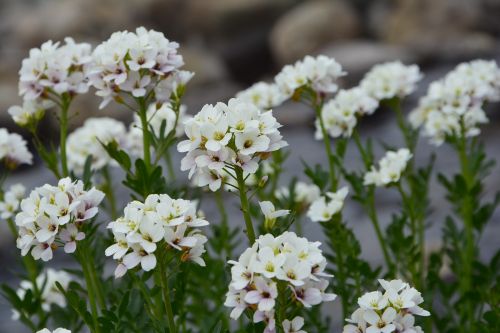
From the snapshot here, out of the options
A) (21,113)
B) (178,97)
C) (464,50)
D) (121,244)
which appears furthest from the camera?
(464,50)

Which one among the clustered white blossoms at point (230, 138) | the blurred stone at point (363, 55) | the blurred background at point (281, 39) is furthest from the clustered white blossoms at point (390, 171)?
Result: the blurred stone at point (363, 55)

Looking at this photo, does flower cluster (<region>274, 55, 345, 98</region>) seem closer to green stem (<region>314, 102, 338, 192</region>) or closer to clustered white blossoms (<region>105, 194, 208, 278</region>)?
green stem (<region>314, 102, 338, 192</region>)

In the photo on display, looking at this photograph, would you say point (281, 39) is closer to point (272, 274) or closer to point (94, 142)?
point (94, 142)

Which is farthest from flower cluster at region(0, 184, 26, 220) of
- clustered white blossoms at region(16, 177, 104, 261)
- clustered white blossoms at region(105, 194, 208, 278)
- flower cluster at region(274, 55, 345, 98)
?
clustered white blossoms at region(105, 194, 208, 278)

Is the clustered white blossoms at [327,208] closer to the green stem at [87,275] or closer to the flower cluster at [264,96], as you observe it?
the flower cluster at [264,96]

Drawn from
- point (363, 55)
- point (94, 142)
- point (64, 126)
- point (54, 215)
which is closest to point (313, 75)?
point (64, 126)

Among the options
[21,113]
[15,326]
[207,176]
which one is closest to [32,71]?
[21,113]

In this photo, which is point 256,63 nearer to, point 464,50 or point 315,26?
point 315,26
